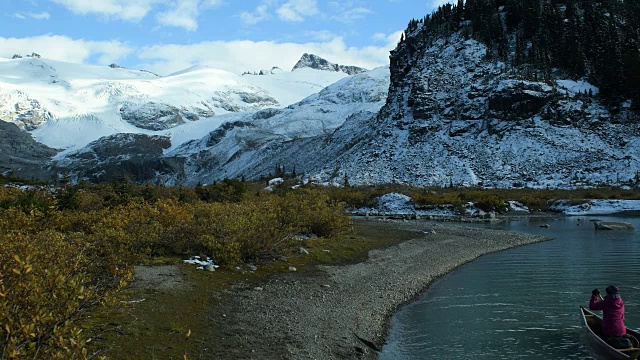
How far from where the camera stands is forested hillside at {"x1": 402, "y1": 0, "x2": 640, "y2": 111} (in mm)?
86750

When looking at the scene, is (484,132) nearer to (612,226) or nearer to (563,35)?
(563,35)

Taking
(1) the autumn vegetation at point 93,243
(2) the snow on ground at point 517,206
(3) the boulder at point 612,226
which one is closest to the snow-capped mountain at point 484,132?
(2) the snow on ground at point 517,206

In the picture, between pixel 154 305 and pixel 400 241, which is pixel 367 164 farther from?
pixel 154 305

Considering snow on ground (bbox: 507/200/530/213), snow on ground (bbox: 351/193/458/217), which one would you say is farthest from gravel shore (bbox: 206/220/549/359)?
snow on ground (bbox: 507/200/530/213)

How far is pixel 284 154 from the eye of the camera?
13988 cm

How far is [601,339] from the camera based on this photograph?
12.1 meters

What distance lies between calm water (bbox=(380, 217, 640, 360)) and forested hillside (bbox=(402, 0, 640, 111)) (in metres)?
71.0

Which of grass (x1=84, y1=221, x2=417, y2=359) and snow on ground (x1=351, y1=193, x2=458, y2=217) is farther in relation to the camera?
snow on ground (x1=351, y1=193, x2=458, y2=217)

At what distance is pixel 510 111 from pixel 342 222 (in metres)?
67.9

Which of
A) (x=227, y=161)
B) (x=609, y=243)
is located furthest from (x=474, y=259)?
(x=227, y=161)

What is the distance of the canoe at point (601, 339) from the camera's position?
37.4ft

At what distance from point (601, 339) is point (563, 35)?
339 feet

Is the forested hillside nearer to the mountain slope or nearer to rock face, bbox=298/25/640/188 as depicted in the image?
the mountain slope

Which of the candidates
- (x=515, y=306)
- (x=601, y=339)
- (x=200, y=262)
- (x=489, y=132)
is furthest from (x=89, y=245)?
(x=489, y=132)
